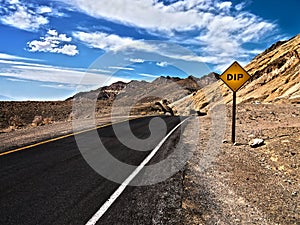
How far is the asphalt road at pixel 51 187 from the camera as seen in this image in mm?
4352

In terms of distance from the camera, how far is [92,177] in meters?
Answer: 6.32

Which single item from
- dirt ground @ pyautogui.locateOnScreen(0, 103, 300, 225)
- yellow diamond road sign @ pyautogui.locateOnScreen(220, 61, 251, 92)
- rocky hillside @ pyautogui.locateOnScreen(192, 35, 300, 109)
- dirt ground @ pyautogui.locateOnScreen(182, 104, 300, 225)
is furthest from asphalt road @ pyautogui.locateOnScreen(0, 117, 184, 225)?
rocky hillside @ pyautogui.locateOnScreen(192, 35, 300, 109)

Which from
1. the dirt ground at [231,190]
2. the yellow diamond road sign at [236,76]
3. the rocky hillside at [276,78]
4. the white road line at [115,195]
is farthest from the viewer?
the rocky hillside at [276,78]

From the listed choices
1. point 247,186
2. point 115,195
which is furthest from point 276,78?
point 115,195

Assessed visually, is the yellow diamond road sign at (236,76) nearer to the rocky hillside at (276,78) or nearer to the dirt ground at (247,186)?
the dirt ground at (247,186)

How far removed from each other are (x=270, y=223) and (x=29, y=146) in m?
8.13

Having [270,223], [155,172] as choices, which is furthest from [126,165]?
[270,223]

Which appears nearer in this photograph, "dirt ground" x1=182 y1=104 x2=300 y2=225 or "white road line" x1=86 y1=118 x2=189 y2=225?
"white road line" x1=86 y1=118 x2=189 y2=225

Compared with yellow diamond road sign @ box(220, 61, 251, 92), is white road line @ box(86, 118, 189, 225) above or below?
below

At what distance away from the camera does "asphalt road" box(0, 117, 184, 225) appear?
4.35 meters

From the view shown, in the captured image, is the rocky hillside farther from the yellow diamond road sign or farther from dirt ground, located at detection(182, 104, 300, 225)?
dirt ground, located at detection(182, 104, 300, 225)

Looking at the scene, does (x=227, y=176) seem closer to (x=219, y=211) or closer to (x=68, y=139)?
(x=219, y=211)

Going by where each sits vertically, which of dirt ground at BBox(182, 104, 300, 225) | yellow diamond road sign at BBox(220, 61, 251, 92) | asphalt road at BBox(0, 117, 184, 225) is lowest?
dirt ground at BBox(182, 104, 300, 225)

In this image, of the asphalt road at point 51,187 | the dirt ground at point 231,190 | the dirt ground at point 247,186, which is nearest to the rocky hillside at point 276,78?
the dirt ground at point 247,186
